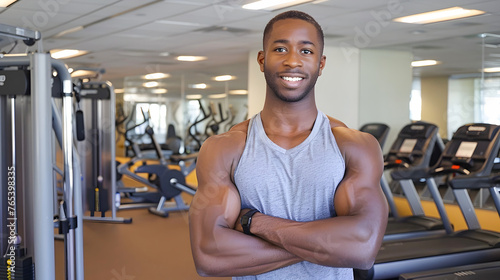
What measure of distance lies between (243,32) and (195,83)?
476 centimetres

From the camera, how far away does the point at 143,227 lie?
6.03m

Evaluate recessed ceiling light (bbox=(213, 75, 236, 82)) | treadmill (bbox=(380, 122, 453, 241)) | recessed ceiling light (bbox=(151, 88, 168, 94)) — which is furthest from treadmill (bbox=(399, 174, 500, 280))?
recessed ceiling light (bbox=(151, 88, 168, 94))

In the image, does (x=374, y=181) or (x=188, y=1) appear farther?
(x=188, y=1)

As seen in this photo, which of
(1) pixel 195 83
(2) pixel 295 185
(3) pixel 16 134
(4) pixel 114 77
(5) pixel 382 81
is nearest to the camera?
(2) pixel 295 185

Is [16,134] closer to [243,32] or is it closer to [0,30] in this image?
[0,30]

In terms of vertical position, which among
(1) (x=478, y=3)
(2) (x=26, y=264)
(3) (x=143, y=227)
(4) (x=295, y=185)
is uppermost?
(1) (x=478, y=3)

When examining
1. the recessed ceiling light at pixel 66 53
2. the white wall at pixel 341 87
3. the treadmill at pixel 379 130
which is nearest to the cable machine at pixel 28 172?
the treadmill at pixel 379 130

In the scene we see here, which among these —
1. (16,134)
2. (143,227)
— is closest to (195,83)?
(143,227)

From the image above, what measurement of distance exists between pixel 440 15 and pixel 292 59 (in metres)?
4.76

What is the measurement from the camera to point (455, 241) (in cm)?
438

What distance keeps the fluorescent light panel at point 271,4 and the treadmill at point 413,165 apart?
179 cm

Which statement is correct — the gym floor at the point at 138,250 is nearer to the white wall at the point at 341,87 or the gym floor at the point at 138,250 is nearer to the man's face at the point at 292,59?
the white wall at the point at 341,87

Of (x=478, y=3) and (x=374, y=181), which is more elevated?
(x=478, y=3)

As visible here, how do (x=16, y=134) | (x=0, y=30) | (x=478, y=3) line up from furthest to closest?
(x=478, y=3)
(x=16, y=134)
(x=0, y=30)
